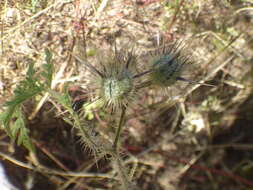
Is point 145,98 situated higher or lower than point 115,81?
lower

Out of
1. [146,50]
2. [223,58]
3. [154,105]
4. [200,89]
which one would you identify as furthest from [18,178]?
[223,58]

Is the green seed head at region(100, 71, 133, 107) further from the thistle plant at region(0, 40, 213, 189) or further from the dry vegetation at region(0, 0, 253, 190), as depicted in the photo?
the dry vegetation at region(0, 0, 253, 190)

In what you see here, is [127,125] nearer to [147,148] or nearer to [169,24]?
[147,148]

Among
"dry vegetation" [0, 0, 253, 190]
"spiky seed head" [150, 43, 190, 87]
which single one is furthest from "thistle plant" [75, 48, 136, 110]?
"dry vegetation" [0, 0, 253, 190]

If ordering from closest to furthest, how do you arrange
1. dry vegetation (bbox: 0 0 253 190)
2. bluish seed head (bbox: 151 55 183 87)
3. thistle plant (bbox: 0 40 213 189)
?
thistle plant (bbox: 0 40 213 189) → bluish seed head (bbox: 151 55 183 87) → dry vegetation (bbox: 0 0 253 190)

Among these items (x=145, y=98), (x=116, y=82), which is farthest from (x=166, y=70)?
(x=145, y=98)

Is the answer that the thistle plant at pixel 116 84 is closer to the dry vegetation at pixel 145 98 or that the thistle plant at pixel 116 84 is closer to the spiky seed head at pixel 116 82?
the spiky seed head at pixel 116 82

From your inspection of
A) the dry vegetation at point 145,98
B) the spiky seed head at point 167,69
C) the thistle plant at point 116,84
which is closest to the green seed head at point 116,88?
the thistle plant at point 116,84

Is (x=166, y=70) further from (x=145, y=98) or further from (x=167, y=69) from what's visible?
(x=145, y=98)
